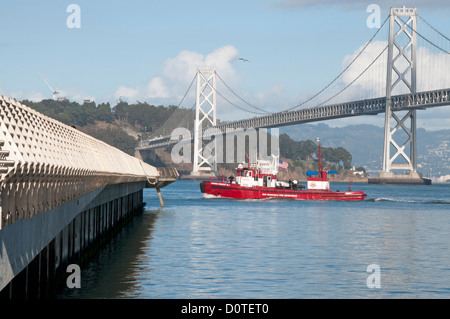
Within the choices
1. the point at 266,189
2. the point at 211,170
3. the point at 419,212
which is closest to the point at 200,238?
the point at 419,212

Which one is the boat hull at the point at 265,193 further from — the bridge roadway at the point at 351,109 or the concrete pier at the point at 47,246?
the bridge roadway at the point at 351,109

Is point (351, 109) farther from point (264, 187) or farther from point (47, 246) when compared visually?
point (47, 246)

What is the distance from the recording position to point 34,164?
13.4 metres

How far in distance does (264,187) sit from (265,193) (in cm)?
98

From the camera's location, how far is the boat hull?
297 ft

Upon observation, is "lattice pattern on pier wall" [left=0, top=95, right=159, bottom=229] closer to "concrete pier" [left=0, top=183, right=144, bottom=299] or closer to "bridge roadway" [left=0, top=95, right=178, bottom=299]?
"bridge roadway" [left=0, top=95, right=178, bottom=299]

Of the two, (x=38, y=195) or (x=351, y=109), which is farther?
(x=351, y=109)

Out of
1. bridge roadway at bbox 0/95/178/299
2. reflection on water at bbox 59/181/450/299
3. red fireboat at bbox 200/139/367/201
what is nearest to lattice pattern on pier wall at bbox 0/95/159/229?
bridge roadway at bbox 0/95/178/299
